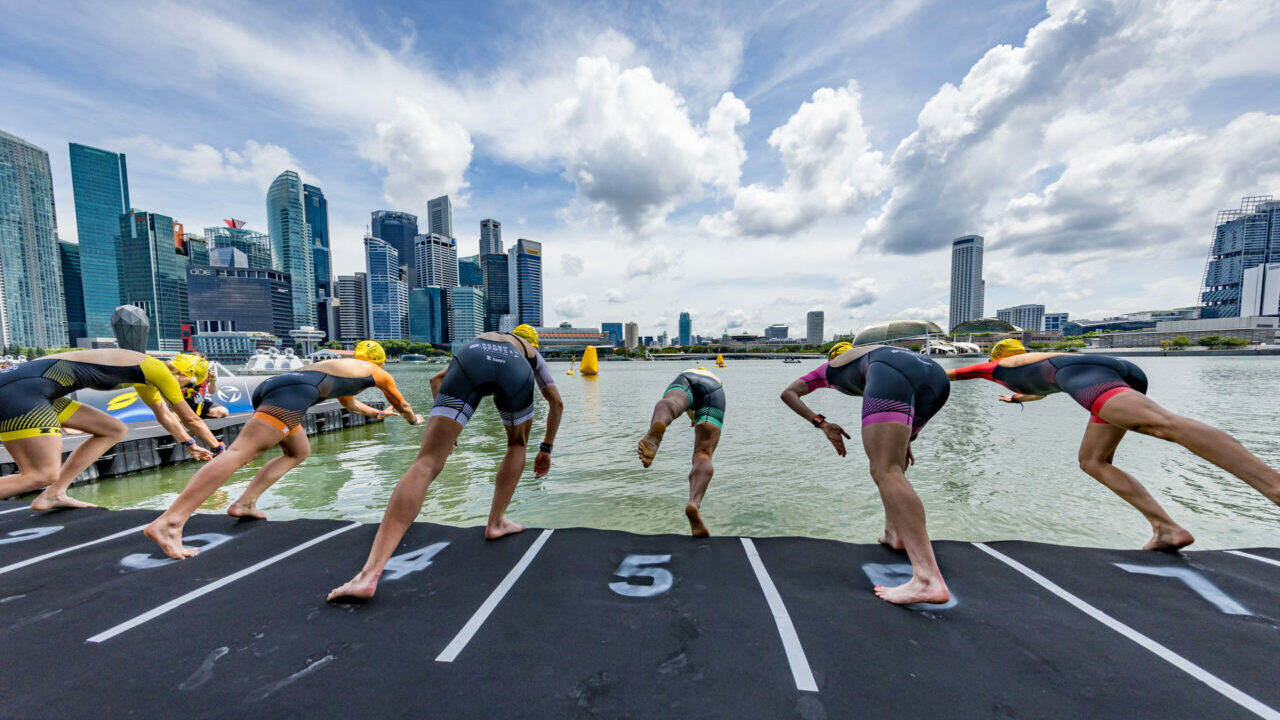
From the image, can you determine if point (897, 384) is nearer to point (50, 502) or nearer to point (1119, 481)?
point (1119, 481)

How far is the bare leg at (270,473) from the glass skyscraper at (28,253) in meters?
212

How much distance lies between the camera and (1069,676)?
238 centimetres

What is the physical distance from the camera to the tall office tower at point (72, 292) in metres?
156

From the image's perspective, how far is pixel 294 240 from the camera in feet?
633

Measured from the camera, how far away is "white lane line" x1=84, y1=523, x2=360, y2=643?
2721mm

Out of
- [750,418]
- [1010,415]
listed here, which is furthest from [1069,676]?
[1010,415]

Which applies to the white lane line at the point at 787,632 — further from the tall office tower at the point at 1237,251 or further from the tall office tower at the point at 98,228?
the tall office tower at the point at 1237,251

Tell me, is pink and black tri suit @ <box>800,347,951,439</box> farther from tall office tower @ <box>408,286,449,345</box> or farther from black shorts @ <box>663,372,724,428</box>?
tall office tower @ <box>408,286,449,345</box>

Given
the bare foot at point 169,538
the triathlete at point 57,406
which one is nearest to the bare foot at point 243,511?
the triathlete at point 57,406

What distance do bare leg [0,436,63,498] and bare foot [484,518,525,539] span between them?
13.4 ft

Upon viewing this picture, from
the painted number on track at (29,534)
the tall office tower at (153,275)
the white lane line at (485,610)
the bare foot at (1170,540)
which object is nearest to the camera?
the white lane line at (485,610)

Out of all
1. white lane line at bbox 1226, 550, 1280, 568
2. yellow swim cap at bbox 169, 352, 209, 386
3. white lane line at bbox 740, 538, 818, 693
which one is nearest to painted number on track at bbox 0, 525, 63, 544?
yellow swim cap at bbox 169, 352, 209, 386

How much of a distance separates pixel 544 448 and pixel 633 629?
1.93 meters

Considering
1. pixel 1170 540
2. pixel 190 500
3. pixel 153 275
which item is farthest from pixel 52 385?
pixel 153 275
